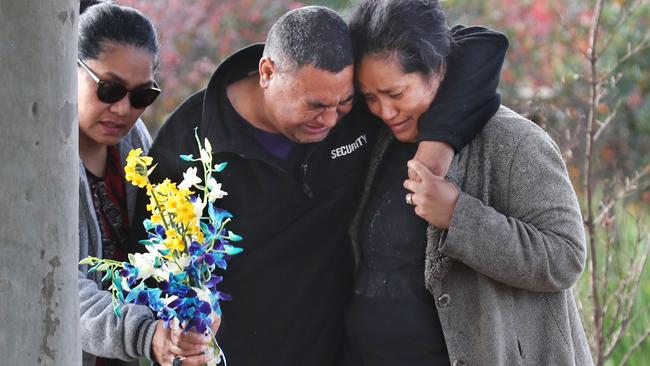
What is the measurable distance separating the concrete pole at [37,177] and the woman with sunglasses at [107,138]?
764 millimetres

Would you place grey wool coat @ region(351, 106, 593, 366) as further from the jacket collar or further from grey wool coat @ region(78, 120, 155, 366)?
grey wool coat @ region(78, 120, 155, 366)

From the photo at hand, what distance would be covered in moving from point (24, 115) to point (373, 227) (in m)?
1.20

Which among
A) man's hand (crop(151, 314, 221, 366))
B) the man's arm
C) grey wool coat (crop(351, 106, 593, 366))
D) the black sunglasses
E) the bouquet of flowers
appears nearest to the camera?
the bouquet of flowers

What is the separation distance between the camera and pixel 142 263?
8.29ft

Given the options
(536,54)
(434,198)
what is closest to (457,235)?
(434,198)

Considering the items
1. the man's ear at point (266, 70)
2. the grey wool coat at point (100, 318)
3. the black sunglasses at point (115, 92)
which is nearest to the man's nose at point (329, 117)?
the man's ear at point (266, 70)

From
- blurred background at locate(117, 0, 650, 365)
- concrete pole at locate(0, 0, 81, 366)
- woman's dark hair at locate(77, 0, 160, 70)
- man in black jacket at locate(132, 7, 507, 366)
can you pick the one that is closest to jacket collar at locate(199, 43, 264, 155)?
man in black jacket at locate(132, 7, 507, 366)

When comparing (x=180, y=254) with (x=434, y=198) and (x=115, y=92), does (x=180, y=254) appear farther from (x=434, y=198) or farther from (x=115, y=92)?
(x=115, y=92)

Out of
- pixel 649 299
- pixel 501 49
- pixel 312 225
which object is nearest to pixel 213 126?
pixel 312 225

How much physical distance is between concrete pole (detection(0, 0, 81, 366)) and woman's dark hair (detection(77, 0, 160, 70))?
3.33ft

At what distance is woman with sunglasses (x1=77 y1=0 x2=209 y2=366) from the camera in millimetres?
2939

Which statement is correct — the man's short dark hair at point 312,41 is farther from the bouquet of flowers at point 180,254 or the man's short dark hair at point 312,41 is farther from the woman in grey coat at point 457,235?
the bouquet of flowers at point 180,254

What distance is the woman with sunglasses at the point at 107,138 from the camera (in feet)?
9.64

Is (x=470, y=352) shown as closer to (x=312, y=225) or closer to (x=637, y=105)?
(x=312, y=225)
